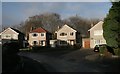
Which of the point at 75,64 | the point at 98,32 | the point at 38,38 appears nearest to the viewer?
the point at 75,64

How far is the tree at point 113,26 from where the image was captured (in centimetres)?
3791

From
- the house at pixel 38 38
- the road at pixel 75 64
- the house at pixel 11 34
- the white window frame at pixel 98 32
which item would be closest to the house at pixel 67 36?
the house at pixel 38 38

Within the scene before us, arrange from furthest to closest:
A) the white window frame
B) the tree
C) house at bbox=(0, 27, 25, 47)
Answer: house at bbox=(0, 27, 25, 47), the white window frame, the tree

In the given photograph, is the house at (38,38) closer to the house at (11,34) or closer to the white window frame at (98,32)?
the house at (11,34)

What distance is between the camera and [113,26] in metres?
38.4

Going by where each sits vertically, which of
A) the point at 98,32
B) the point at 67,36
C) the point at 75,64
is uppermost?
the point at 98,32

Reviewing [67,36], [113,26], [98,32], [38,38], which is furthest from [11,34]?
[113,26]

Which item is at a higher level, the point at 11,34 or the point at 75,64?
the point at 11,34

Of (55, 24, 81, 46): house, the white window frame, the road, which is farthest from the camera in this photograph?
(55, 24, 81, 46): house

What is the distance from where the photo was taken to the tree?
1492 inches

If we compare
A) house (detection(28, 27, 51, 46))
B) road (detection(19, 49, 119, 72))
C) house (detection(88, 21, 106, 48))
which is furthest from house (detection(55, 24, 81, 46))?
road (detection(19, 49, 119, 72))

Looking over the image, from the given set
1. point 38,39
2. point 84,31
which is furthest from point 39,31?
point 84,31

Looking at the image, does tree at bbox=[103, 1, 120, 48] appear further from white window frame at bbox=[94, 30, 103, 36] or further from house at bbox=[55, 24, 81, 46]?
house at bbox=[55, 24, 81, 46]

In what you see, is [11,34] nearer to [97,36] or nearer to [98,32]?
[97,36]
